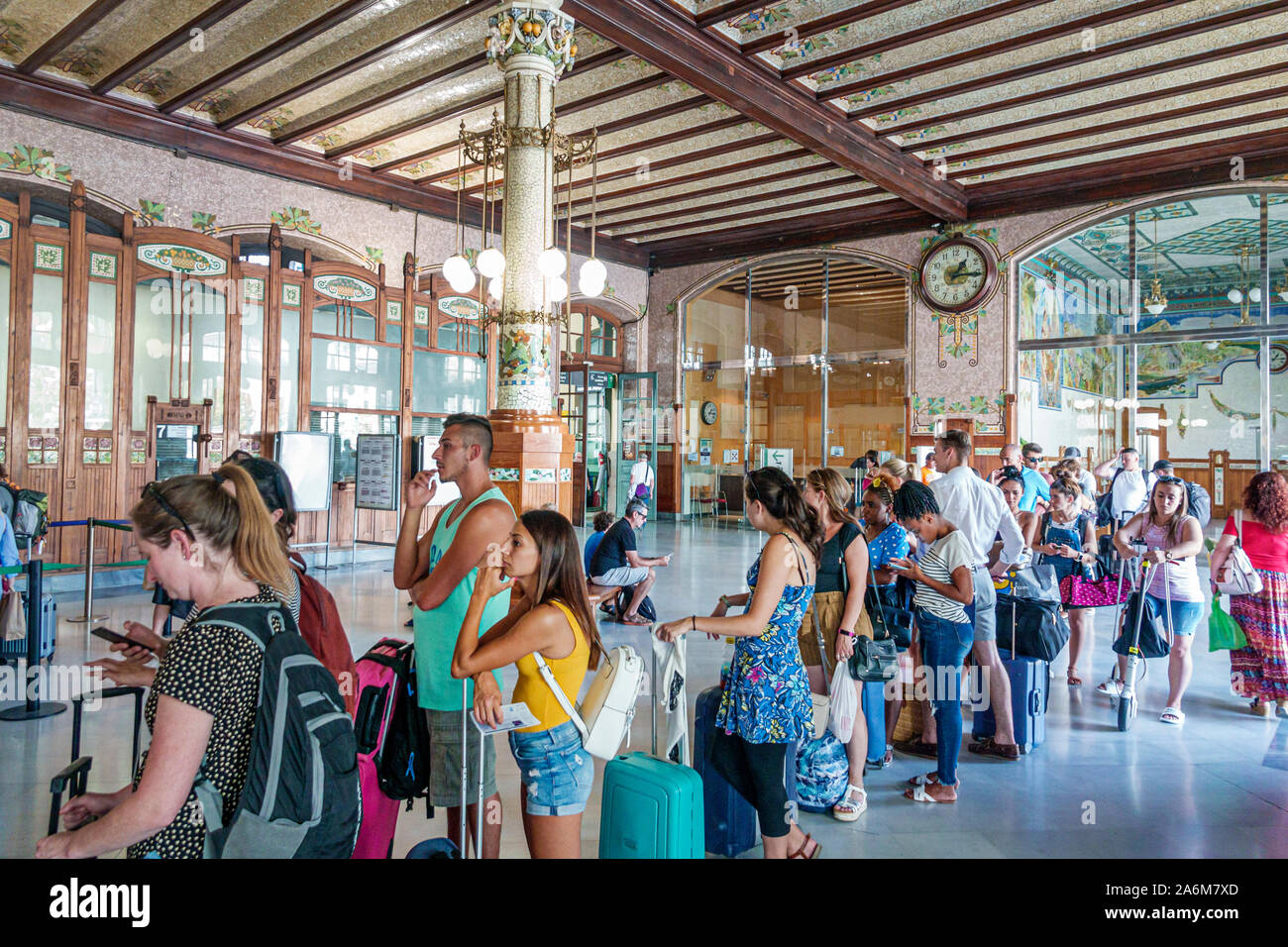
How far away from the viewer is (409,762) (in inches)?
94.8

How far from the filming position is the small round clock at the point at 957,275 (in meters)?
12.0

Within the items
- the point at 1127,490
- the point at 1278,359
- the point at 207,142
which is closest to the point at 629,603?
the point at 1127,490

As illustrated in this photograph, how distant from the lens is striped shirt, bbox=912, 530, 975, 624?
3.42 metres

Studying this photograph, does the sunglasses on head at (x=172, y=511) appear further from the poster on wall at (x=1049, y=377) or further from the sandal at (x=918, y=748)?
the poster on wall at (x=1049, y=377)

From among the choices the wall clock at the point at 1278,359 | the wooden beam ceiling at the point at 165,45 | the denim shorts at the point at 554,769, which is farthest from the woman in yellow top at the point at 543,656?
the wall clock at the point at 1278,359

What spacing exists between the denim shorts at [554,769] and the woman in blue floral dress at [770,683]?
476 mm

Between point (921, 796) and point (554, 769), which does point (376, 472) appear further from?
point (554, 769)

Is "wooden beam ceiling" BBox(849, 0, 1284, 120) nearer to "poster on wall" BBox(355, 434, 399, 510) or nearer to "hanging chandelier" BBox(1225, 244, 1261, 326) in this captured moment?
"hanging chandelier" BBox(1225, 244, 1261, 326)

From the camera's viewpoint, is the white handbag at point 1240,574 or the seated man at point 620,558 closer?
the white handbag at point 1240,574

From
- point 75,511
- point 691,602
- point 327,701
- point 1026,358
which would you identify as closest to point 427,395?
point 75,511

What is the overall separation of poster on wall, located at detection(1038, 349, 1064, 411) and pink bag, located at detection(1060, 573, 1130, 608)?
7.56 meters

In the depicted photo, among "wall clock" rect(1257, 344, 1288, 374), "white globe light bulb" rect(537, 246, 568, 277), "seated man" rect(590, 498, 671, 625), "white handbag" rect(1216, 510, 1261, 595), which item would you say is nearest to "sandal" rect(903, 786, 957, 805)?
"white handbag" rect(1216, 510, 1261, 595)

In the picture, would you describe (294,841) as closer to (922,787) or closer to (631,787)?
(631,787)

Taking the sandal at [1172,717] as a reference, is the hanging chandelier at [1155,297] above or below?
above
